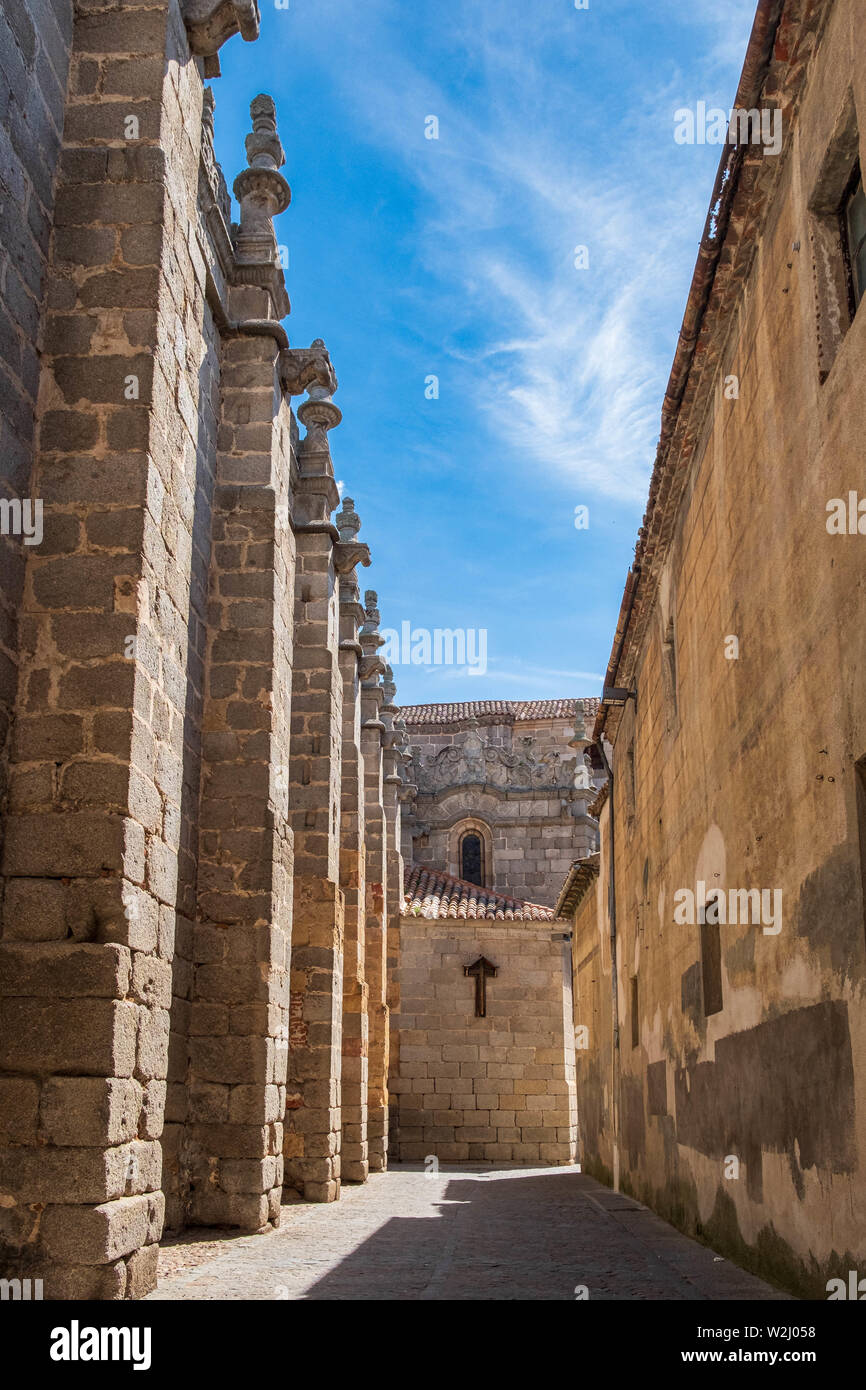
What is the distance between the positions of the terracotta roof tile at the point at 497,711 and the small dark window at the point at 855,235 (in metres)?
27.8

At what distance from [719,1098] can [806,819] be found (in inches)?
119

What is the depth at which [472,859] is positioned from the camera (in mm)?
30516

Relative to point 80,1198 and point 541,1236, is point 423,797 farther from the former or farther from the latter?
point 80,1198

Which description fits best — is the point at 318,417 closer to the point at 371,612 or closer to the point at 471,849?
the point at 371,612

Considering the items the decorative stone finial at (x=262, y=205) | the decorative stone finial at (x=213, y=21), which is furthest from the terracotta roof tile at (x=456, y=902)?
the decorative stone finial at (x=213, y=21)

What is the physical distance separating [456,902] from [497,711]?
35.3 ft

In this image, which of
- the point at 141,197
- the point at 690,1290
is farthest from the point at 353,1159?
the point at 141,197

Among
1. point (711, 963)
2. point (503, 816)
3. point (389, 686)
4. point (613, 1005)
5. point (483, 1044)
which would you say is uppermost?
A: point (389, 686)

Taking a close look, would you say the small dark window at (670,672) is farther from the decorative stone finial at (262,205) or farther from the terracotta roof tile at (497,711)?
the terracotta roof tile at (497,711)

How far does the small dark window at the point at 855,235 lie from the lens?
17.6ft

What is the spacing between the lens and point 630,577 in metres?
12.1

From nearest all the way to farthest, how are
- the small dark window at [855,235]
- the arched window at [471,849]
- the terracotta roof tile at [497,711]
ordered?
the small dark window at [855,235], the arched window at [471,849], the terracotta roof tile at [497,711]

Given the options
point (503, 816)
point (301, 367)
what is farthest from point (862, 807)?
point (503, 816)
